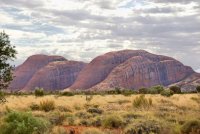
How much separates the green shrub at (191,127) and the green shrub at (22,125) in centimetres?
552

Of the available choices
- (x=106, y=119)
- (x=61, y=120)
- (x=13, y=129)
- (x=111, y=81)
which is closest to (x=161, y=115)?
(x=106, y=119)

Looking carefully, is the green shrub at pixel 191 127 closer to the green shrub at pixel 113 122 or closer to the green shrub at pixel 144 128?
the green shrub at pixel 144 128

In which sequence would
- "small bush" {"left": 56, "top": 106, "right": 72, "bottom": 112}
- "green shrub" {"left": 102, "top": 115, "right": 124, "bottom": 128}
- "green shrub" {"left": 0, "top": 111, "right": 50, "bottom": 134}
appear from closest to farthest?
"green shrub" {"left": 0, "top": 111, "right": 50, "bottom": 134} < "green shrub" {"left": 102, "top": 115, "right": 124, "bottom": 128} < "small bush" {"left": 56, "top": 106, "right": 72, "bottom": 112}

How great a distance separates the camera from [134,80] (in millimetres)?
178875

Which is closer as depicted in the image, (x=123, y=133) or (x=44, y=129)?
(x=44, y=129)

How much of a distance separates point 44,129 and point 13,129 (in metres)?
1.70

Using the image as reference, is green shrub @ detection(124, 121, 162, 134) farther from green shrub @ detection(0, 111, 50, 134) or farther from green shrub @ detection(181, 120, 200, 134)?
green shrub @ detection(0, 111, 50, 134)

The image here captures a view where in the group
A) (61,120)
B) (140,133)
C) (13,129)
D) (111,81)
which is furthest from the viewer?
(111,81)

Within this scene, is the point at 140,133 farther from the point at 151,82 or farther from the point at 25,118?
the point at 151,82

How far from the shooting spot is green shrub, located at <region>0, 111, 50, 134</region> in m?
13.2

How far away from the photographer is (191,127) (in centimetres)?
1612

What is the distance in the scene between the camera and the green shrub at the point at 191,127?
16.0 meters

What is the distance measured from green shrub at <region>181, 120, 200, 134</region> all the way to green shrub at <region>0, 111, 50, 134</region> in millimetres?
5522

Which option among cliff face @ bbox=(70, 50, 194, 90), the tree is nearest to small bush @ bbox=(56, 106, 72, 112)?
the tree
